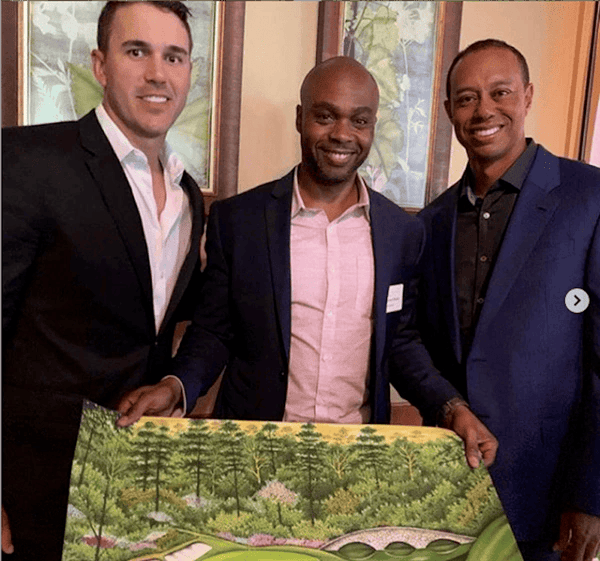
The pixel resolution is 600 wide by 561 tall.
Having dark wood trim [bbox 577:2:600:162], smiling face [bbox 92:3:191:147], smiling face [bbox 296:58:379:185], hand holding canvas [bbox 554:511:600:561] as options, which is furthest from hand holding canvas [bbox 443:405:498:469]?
dark wood trim [bbox 577:2:600:162]

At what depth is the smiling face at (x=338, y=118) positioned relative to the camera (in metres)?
1.30

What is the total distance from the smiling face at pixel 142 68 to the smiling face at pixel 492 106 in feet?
2.22

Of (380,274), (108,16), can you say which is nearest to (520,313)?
(380,274)

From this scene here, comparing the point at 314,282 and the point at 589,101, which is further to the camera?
the point at 589,101

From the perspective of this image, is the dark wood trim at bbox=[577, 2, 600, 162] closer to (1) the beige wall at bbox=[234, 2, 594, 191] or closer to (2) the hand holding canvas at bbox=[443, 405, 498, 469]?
(1) the beige wall at bbox=[234, 2, 594, 191]

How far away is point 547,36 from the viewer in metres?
1.71

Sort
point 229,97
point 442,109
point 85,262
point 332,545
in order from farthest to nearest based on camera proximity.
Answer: point 442,109 < point 229,97 < point 85,262 < point 332,545

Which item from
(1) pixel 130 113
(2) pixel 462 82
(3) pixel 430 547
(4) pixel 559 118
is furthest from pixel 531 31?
(3) pixel 430 547

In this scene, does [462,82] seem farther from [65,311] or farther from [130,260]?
[65,311]

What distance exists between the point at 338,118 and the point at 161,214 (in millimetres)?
474

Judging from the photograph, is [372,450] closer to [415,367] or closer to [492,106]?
[415,367]

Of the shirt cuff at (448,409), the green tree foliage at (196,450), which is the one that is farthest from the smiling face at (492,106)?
the green tree foliage at (196,450)

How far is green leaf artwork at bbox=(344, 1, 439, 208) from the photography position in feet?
5.56

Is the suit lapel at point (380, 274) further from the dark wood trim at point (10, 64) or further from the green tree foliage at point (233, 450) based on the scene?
the dark wood trim at point (10, 64)
